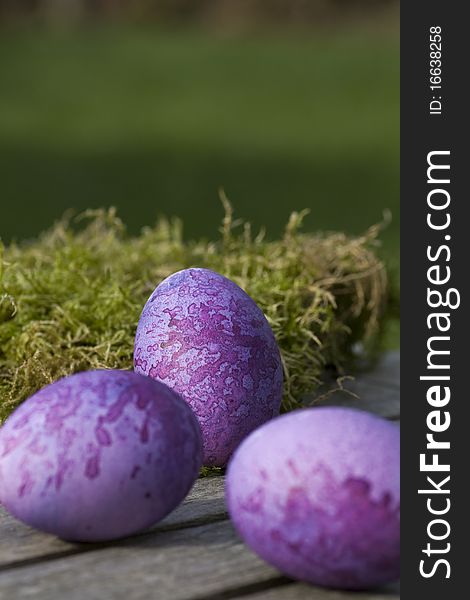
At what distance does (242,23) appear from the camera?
17.1m

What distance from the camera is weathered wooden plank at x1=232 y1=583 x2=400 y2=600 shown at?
4.97 feet

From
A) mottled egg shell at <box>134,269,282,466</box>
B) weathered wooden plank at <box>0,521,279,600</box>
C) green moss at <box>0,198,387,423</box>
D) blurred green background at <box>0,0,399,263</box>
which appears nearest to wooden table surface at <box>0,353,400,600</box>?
weathered wooden plank at <box>0,521,279,600</box>

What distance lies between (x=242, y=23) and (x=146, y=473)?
52.7 feet

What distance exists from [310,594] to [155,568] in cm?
22

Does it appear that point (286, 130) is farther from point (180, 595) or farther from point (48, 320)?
point (180, 595)

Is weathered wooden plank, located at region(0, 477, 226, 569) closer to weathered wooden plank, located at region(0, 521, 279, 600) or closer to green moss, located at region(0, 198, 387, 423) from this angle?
weathered wooden plank, located at region(0, 521, 279, 600)

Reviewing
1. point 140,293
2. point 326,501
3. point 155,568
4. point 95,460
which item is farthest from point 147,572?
point 140,293

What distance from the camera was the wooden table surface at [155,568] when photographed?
4.95 feet

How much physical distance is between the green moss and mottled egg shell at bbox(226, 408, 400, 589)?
2.90ft

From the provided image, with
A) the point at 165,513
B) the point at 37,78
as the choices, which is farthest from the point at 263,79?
the point at 165,513

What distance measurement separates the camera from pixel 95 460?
63.1 inches

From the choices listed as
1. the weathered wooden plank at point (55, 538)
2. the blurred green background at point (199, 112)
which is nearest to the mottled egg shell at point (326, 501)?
the weathered wooden plank at point (55, 538)

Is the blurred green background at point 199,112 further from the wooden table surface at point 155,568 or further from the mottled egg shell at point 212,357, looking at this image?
the wooden table surface at point 155,568

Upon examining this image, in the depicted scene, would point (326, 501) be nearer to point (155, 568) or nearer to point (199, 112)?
point (155, 568)
